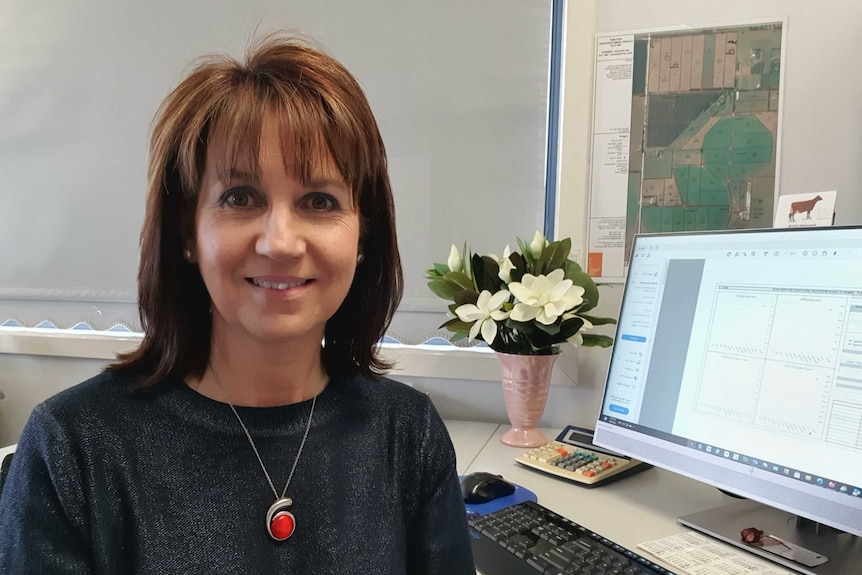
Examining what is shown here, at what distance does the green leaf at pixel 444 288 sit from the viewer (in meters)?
1.28

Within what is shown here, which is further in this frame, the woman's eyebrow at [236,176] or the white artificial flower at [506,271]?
the white artificial flower at [506,271]

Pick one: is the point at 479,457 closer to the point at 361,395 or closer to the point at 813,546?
the point at 361,395

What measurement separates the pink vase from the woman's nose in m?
0.68

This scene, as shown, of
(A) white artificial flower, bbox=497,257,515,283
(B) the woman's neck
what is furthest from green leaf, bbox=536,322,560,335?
(B) the woman's neck

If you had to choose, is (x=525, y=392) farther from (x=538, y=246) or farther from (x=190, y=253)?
(x=190, y=253)

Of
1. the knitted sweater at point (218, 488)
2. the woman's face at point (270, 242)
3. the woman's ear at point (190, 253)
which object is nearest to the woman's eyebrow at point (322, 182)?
the woman's face at point (270, 242)

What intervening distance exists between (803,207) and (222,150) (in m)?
0.96

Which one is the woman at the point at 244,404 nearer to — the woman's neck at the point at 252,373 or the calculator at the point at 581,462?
the woman's neck at the point at 252,373

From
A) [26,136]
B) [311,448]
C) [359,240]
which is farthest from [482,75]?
[26,136]

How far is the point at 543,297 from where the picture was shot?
1.17 meters

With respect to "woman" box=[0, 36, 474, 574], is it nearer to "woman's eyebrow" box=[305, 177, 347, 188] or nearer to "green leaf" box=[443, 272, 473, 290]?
"woman's eyebrow" box=[305, 177, 347, 188]

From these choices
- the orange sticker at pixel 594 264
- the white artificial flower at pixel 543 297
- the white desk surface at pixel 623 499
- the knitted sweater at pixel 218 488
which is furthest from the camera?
the orange sticker at pixel 594 264

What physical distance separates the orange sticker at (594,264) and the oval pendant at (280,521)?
36.2 inches

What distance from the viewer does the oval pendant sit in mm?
695
